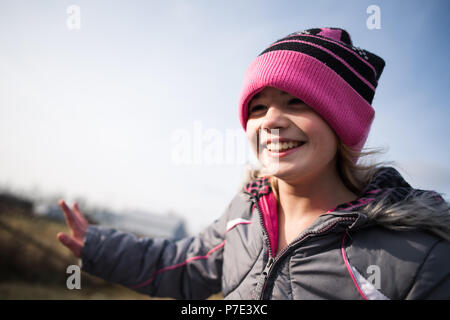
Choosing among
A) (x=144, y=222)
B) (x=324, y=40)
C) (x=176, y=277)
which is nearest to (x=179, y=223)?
(x=144, y=222)

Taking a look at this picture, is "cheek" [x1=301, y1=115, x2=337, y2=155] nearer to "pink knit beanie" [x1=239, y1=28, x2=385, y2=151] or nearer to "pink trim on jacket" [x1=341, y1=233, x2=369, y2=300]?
"pink knit beanie" [x1=239, y1=28, x2=385, y2=151]

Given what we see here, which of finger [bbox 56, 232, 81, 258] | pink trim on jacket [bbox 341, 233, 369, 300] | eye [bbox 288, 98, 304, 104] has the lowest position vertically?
finger [bbox 56, 232, 81, 258]

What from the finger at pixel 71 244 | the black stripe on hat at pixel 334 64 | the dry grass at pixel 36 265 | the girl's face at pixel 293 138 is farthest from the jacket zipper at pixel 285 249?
the dry grass at pixel 36 265

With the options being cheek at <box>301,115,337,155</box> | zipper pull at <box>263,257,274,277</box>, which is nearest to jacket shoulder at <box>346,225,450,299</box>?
zipper pull at <box>263,257,274,277</box>

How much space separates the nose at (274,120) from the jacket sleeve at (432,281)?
0.99 meters

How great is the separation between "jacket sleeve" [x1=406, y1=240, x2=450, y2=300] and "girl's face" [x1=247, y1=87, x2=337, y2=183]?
700mm

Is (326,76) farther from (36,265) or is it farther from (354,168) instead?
(36,265)

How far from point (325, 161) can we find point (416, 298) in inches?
31.3

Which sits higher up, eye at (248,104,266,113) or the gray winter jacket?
eye at (248,104,266,113)

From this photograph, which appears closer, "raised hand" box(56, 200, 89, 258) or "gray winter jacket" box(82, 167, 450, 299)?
"gray winter jacket" box(82, 167, 450, 299)

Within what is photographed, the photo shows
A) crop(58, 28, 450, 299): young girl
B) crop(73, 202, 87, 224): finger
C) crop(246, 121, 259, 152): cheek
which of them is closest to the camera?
crop(58, 28, 450, 299): young girl

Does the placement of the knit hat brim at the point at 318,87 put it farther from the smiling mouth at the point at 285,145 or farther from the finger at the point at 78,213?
the finger at the point at 78,213

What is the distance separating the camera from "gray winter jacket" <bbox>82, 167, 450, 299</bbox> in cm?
121

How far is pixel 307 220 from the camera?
1621 mm
